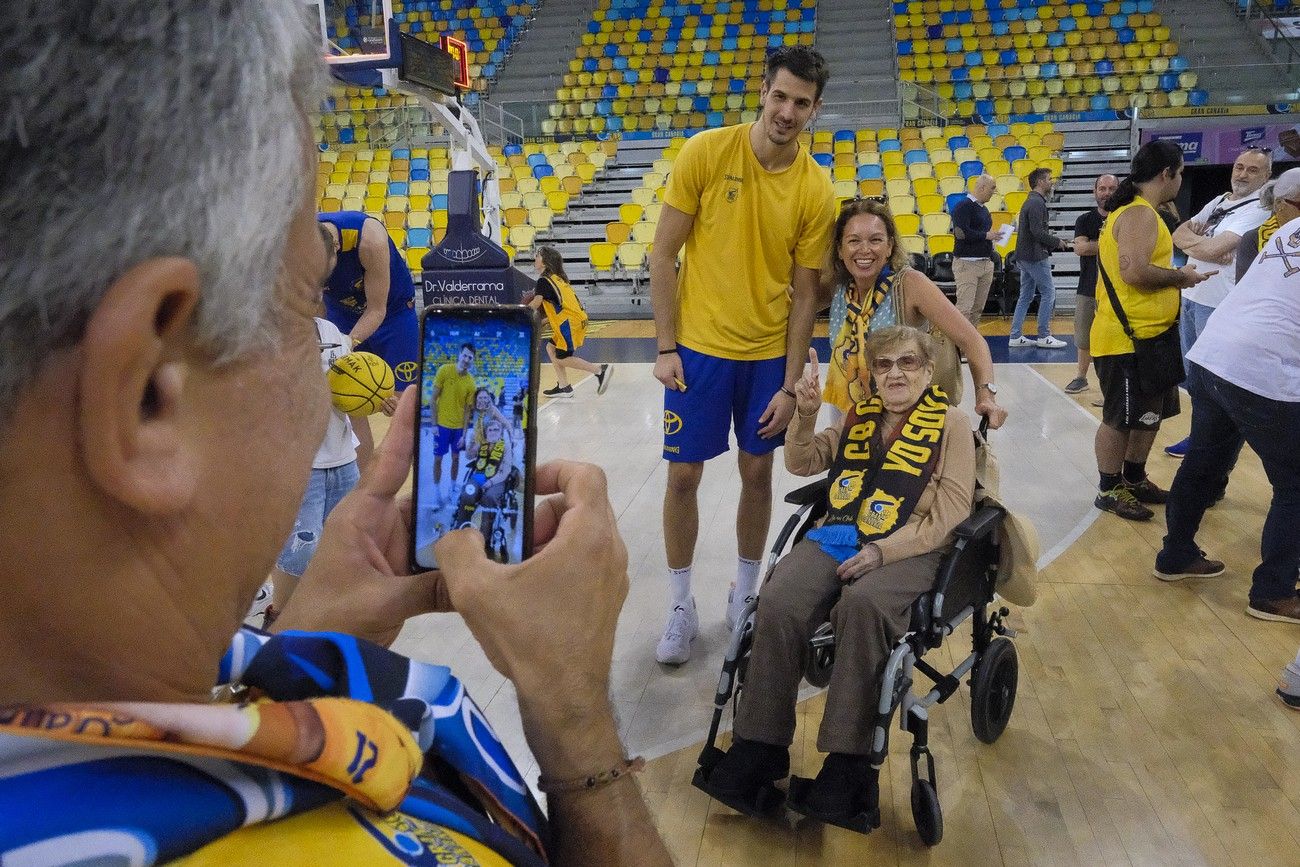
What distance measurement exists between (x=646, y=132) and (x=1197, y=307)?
10712 millimetres

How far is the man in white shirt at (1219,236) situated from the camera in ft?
13.7

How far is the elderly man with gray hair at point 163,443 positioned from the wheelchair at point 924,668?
66.6 inches

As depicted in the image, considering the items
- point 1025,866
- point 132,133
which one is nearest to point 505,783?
point 132,133

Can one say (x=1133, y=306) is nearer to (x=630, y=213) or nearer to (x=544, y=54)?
(x=630, y=213)

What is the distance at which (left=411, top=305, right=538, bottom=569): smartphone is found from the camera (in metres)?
0.86

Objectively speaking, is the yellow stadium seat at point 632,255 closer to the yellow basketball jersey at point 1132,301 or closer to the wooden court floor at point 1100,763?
the yellow basketball jersey at point 1132,301

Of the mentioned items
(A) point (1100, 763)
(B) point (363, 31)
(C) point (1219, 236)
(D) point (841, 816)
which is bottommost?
(A) point (1100, 763)

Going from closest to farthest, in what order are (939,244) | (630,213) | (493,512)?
(493,512) → (939,244) → (630,213)

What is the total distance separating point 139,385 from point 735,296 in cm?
249

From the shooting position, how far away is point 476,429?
0.88 meters

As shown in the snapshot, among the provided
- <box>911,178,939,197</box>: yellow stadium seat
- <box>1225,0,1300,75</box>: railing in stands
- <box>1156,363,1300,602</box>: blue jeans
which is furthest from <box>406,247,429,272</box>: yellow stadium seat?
<box>1225,0,1300,75</box>: railing in stands

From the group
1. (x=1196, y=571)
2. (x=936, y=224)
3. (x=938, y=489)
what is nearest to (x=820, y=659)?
(x=938, y=489)

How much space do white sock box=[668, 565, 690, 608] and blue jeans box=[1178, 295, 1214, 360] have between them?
10.0ft

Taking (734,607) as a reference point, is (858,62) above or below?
above
